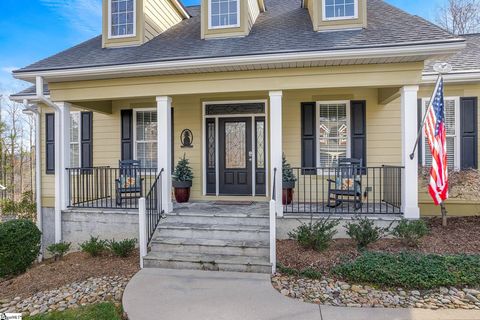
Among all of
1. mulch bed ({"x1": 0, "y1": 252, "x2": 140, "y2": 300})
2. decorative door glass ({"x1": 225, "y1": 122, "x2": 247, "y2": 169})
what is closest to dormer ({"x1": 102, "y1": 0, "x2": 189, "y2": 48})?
decorative door glass ({"x1": 225, "y1": 122, "x2": 247, "y2": 169})

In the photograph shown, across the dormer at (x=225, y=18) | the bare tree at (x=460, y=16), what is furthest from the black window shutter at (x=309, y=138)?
the bare tree at (x=460, y=16)

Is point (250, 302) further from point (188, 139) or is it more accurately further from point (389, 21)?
point (389, 21)

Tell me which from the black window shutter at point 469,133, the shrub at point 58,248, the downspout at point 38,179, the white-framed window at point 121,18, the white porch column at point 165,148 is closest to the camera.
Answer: the shrub at point 58,248

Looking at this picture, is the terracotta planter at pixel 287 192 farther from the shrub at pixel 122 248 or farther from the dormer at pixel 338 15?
the dormer at pixel 338 15

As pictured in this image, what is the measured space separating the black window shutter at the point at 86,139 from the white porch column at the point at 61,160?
67.3 inches

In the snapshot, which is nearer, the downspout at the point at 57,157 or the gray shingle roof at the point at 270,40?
the gray shingle roof at the point at 270,40

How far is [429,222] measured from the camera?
21.6 ft

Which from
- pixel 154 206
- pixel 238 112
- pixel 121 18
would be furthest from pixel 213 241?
pixel 121 18

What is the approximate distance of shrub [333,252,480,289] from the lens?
414 centimetres

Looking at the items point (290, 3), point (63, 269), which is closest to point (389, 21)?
point (290, 3)

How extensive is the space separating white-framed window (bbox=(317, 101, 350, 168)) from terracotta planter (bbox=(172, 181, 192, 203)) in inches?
127

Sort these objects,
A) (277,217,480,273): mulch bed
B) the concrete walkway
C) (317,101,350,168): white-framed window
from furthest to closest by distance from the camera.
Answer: (317,101,350,168): white-framed window
(277,217,480,273): mulch bed
the concrete walkway

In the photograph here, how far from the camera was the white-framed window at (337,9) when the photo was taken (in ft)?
22.7

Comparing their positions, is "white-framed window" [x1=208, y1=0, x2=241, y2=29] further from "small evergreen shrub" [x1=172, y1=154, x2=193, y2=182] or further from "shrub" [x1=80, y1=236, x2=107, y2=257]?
"shrub" [x1=80, y1=236, x2=107, y2=257]
